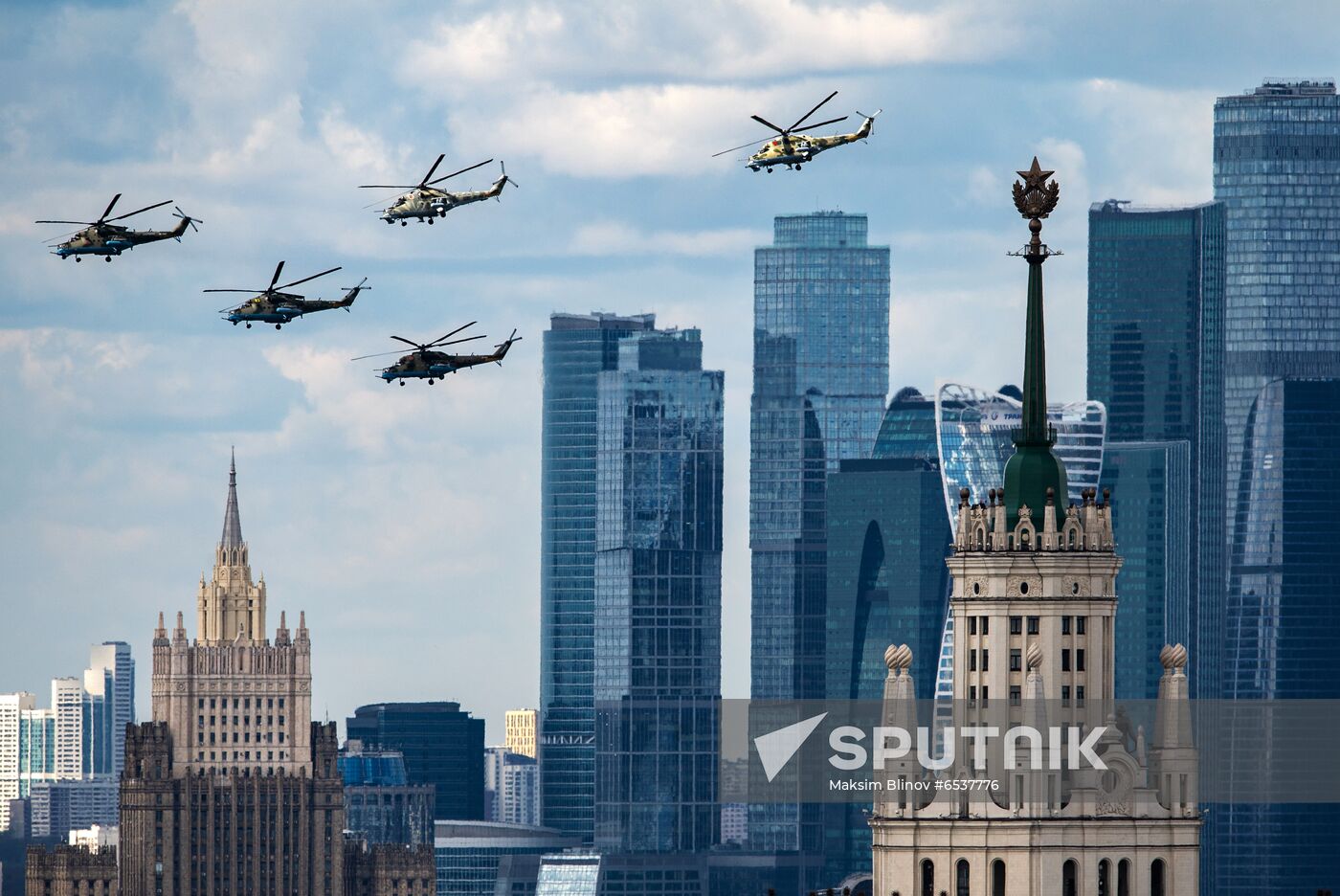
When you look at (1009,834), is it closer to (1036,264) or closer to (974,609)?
(974,609)

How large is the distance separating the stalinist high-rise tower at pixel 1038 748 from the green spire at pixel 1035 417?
97 millimetres

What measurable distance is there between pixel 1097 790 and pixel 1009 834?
3.19 m

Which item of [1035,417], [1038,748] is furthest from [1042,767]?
[1035,417]

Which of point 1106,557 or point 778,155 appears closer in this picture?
point 1106,557

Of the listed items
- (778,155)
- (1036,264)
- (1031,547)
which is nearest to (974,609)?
(1031,547)

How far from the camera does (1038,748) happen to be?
471 feet

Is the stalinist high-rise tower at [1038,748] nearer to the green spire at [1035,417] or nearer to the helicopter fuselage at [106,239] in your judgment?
the green spire at [1035,417]

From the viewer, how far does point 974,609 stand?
145375 millimetres

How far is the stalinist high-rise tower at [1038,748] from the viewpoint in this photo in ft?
473

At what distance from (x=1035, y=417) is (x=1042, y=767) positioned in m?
12.4

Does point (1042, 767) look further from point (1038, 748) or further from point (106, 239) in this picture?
point (106, 239)

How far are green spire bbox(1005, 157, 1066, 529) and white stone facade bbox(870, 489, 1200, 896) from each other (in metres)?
0.97

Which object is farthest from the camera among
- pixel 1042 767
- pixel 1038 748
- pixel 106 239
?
pixel 106 239

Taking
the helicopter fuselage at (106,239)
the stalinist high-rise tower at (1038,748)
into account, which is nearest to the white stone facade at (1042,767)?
the stalinist high-rise tower at (1038,748)
